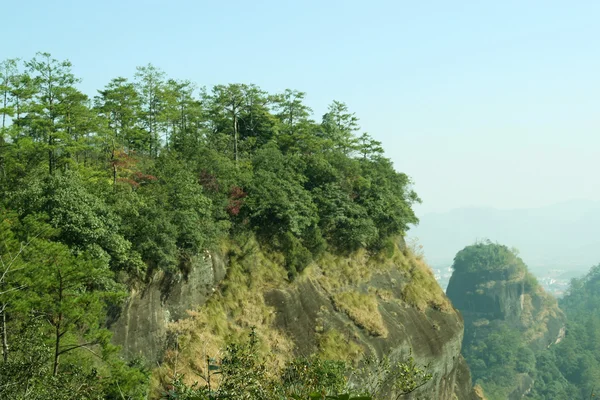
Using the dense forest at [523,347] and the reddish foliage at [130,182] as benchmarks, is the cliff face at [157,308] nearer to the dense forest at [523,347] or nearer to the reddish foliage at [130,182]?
the reddish foliage at [130,182]

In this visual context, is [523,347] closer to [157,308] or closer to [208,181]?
[208,181]

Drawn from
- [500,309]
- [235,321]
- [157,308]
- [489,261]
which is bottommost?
[500,309]

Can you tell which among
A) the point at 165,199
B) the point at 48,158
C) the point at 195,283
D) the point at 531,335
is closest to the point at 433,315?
the point at 195,283

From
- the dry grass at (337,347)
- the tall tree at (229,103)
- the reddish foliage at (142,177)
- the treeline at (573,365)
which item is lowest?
the treeline at (573,365)

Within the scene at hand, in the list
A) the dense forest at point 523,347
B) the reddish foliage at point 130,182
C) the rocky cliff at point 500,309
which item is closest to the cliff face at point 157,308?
the reddish foliage at point 130,182

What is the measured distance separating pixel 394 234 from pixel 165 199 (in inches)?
526

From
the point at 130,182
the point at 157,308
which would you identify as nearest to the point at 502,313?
the point at 130,182

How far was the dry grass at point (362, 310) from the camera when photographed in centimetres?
2455

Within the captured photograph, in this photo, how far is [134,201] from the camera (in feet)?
60.7

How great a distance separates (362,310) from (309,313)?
2769mm

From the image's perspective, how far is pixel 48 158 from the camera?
827 inches

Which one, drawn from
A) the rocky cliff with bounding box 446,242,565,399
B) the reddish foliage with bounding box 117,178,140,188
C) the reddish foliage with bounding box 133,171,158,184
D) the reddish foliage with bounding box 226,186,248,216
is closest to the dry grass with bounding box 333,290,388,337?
the reddish foliage with bounding box 226,186,248,216

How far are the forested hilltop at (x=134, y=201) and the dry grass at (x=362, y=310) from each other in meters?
2.23

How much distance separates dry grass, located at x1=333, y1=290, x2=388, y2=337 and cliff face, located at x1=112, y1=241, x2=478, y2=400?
5 cm
